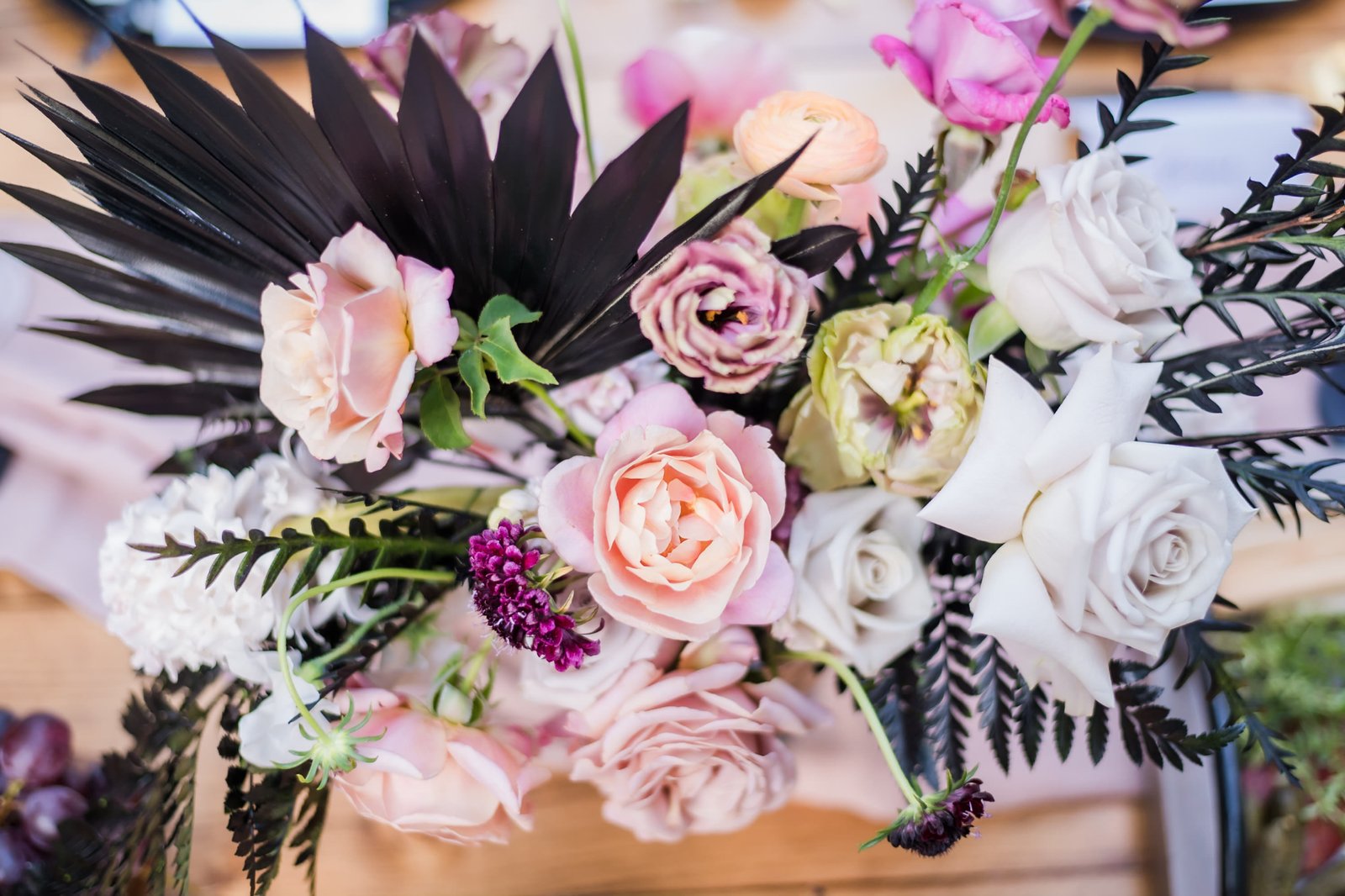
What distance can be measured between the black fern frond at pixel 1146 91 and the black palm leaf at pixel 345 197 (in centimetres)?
15

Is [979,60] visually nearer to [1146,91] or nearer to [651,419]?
[1146,91]

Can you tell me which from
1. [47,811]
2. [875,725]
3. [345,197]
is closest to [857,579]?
[875,725]

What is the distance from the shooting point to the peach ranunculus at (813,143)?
36 centimetres

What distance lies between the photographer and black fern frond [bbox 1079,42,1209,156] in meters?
0.37

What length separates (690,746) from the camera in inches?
16.0

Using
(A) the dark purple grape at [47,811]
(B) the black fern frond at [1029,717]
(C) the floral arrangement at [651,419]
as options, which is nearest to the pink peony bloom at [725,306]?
(C) the floral arrangement at [651,419]

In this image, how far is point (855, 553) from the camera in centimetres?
41

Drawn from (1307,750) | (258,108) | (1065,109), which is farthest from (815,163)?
(1307,750)

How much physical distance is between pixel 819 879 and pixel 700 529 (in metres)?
0.37

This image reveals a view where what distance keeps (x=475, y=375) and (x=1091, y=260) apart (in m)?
0.25

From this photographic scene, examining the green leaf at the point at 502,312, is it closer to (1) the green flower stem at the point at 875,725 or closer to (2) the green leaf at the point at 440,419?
(2) the green leaf at the point at 440,419

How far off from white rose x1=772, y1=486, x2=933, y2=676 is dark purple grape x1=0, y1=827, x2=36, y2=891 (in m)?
0.47

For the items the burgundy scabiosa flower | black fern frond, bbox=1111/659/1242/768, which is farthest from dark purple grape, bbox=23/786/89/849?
black fern frond, bbox=1111/659/1242/768

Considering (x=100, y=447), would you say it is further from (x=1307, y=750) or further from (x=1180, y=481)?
(x=1307, y=750)
